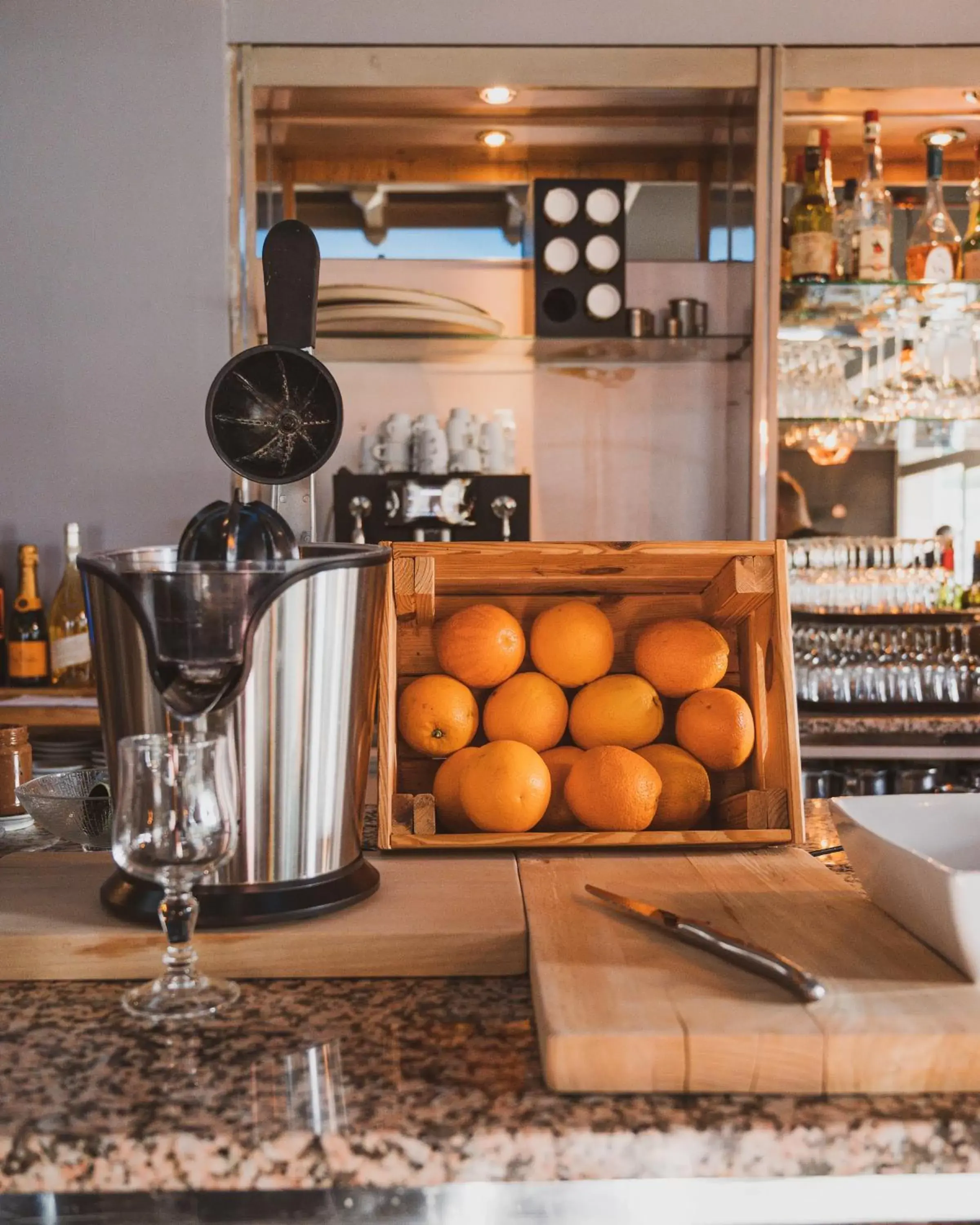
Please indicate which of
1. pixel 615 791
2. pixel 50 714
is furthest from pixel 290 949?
pixel 50 714

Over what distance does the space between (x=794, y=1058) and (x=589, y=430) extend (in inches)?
85.5

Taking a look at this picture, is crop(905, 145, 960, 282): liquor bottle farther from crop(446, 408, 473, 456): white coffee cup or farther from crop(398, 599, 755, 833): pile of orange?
crop(398, 599, 755, 833): pile of orange

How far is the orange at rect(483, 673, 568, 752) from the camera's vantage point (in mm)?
967

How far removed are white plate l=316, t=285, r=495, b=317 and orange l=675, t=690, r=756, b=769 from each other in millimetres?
1600

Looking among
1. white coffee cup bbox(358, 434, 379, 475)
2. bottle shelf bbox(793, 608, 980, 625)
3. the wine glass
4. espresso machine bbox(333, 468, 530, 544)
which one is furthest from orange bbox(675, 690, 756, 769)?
white coffee cup bbox(358, 434, 379, 475)

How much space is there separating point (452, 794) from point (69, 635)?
1678 mm

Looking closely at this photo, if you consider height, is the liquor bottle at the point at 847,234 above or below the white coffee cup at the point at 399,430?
above

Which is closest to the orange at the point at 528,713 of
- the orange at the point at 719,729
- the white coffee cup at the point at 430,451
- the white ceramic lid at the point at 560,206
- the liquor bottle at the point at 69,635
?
the orange at the point at 719,729

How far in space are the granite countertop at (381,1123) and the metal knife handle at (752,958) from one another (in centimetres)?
6

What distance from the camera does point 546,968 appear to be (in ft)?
2.13

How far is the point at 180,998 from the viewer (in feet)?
2.17

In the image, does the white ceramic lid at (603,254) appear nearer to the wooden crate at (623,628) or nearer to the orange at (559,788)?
the wooden crate at (623,628)

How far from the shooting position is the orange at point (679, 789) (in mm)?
954

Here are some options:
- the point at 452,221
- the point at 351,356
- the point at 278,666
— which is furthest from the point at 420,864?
the point at 452,221
